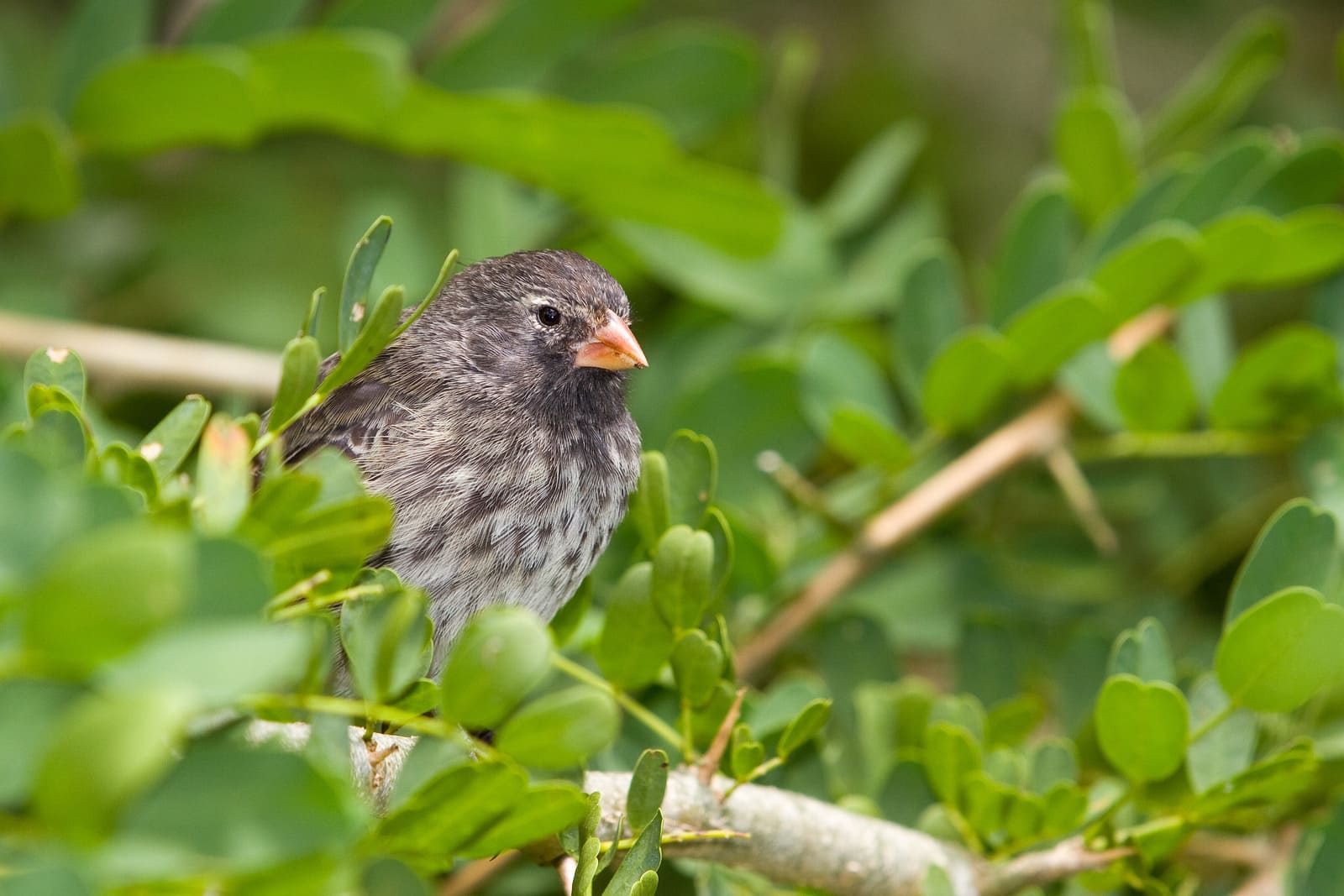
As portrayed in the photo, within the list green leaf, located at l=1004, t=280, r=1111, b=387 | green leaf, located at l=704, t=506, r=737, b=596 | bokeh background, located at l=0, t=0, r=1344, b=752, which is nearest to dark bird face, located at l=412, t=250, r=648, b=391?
bokeh background, located at l=0, t=0, r=1344, b=752

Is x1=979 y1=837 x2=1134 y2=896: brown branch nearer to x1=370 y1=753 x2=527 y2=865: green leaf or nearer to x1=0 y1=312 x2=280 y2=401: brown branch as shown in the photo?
x1=370 y1=753 x2=527 y2=865: green leaf

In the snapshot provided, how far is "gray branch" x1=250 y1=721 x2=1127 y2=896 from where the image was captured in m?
1.79

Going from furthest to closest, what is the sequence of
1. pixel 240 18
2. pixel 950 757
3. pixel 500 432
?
1. pixel 240 18
2. pixel 500 432
3. pixel 950 757

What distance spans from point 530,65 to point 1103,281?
1.44 m

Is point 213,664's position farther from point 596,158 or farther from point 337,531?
point 596,158

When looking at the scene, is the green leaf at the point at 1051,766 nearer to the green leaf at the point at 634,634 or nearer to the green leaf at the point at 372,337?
the green leaf at the point at 634,634

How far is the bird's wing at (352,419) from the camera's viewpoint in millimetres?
2230

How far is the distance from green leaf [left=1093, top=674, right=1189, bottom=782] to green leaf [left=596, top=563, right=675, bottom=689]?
0.64m

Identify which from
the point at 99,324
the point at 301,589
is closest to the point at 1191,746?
the point at 301,589

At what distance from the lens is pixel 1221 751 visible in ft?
6.45

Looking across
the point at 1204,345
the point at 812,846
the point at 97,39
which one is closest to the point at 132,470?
the point at 812,846

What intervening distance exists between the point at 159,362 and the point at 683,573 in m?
1.96

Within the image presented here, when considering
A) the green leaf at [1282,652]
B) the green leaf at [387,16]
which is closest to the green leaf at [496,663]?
the green leaf at [1282,652]

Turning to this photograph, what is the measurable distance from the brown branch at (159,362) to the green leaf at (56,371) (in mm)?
1569
